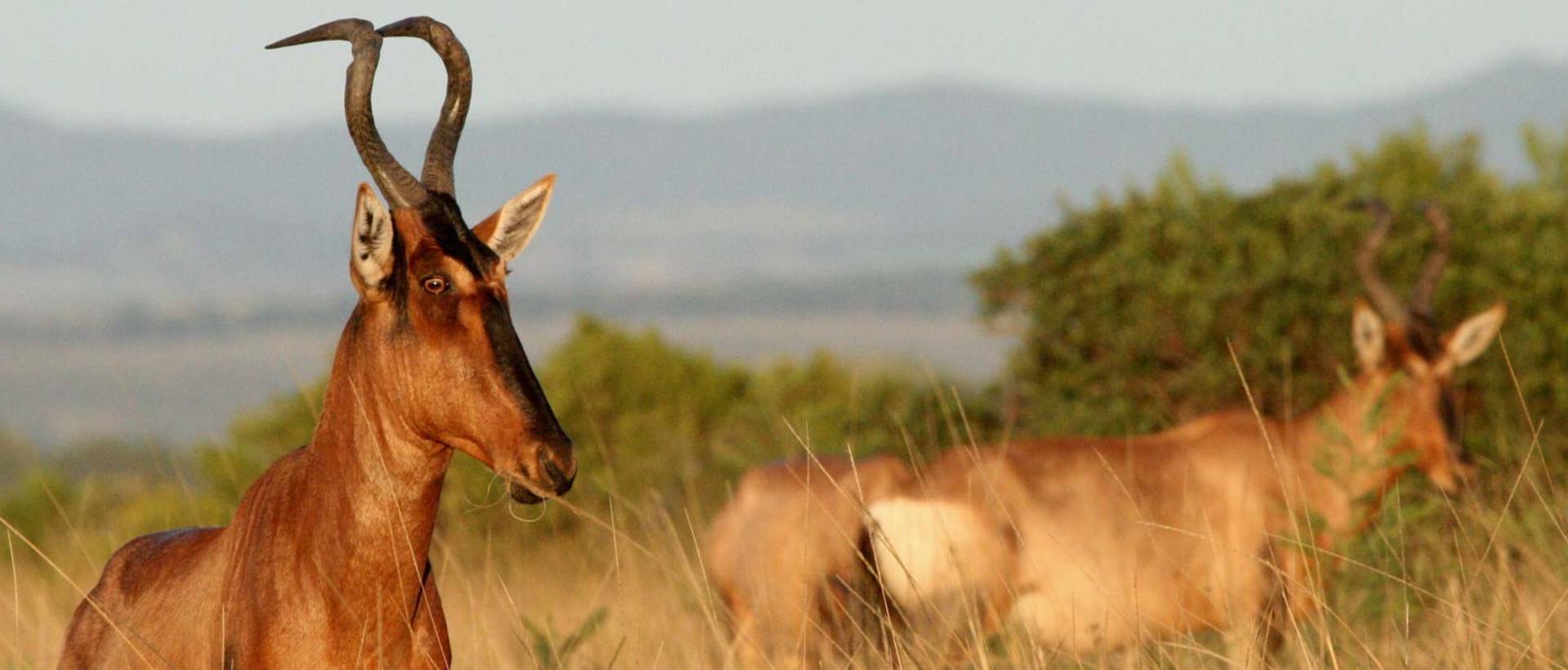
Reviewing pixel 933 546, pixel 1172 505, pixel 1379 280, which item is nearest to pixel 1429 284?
pixel 1379 280

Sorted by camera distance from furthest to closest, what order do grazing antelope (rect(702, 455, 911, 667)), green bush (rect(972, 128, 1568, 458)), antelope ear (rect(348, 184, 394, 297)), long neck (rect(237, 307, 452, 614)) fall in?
green bush (rect(972, 128, 1568, 458))
grazing antelope (rect(702, 455, 911, 667))
long neck (rect(237, 307, 452, 614))
antelope ear (rect(348, 184, 394, 297))

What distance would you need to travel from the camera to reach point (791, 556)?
6930mm

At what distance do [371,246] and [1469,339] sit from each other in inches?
254

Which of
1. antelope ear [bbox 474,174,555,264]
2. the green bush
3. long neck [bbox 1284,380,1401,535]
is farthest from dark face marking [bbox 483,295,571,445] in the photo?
the green bush

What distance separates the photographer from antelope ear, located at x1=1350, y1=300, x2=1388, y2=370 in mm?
8258

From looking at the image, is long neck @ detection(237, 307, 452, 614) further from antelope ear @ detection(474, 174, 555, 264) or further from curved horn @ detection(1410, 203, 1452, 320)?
curved horn @ detection(1410, 203, 1452, 320)

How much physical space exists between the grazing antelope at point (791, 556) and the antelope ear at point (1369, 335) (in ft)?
8.22

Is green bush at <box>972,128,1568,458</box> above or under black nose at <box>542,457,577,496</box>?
under

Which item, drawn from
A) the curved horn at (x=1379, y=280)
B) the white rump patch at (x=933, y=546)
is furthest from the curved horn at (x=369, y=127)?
the curved horn at (x=1379, y=280)

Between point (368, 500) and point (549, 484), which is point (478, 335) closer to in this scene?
point (549, 484)

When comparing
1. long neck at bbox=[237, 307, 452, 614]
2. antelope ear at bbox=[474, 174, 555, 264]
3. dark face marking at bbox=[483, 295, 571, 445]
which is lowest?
long neck at bbox=[237, 307, 452, 614]

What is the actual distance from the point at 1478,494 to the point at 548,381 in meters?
7.07

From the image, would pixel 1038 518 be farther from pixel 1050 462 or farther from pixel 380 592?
pixel 380 592

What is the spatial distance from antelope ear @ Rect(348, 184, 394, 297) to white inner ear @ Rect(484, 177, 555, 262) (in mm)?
314
